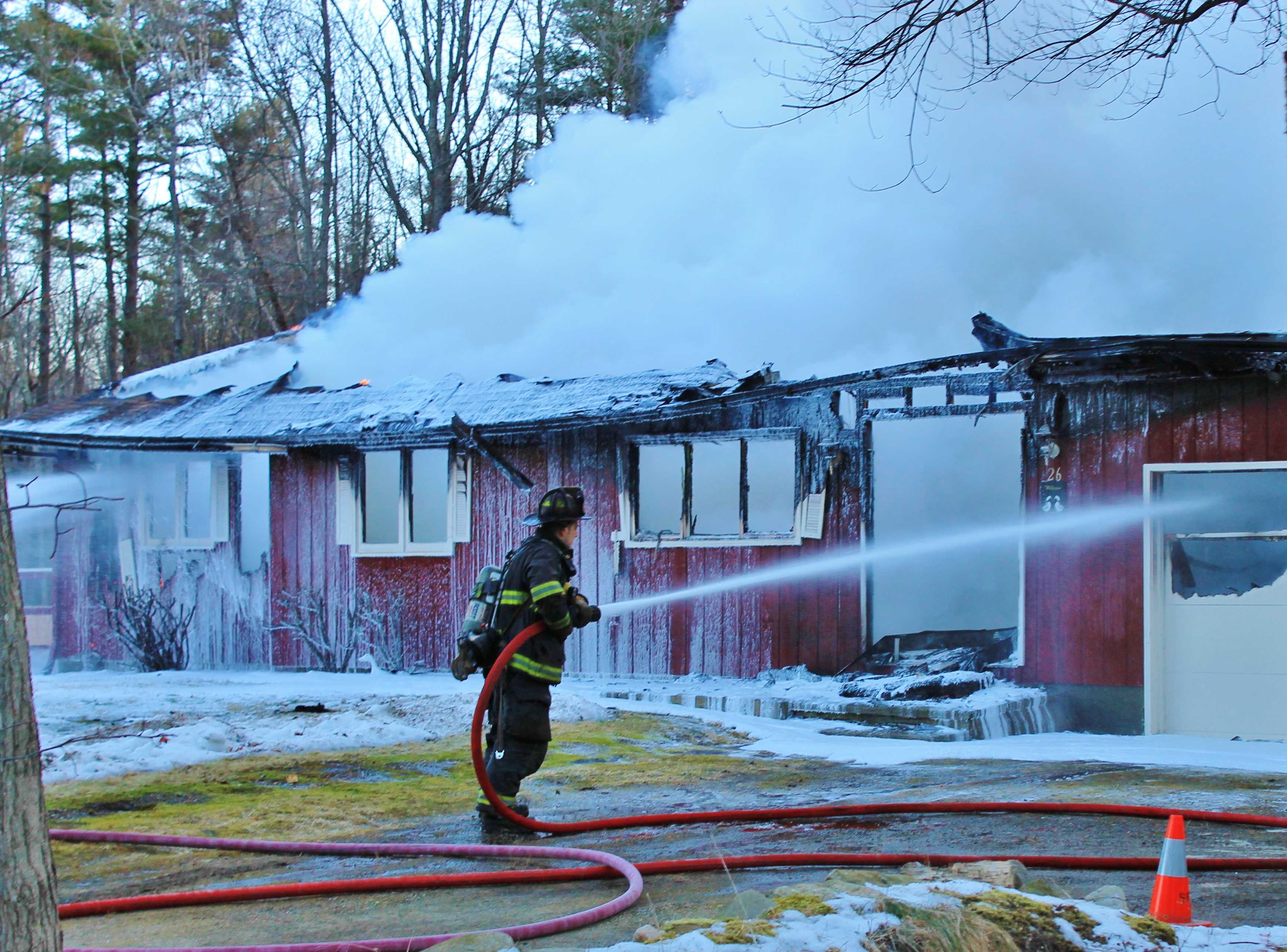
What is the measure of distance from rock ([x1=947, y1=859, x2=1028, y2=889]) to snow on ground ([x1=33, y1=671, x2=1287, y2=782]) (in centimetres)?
436

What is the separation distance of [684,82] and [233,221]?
12498 mm

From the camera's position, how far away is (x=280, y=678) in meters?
13.8

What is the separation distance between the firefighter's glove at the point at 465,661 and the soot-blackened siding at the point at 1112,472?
236 inches

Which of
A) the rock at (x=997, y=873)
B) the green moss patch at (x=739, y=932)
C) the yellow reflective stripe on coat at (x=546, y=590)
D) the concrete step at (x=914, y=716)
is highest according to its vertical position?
the yellow reflective stripe on coat at (x=546, y=590)

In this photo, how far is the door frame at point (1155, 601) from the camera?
10.3 metres

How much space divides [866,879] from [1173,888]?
41.1 inches

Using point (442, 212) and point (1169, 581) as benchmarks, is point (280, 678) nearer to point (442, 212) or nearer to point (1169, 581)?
point (1169, 581)

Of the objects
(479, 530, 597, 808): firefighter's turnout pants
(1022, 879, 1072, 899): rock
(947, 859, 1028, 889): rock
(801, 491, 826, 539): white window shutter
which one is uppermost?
(801, 491, 826, 539): white window shutter

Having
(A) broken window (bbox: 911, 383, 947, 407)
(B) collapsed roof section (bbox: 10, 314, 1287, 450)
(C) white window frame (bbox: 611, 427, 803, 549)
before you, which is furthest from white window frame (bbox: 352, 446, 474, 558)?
(A) broken window (bbox: 911, 383, 947, 407)

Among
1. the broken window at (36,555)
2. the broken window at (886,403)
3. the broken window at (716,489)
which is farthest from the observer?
the broken window at (36,555)

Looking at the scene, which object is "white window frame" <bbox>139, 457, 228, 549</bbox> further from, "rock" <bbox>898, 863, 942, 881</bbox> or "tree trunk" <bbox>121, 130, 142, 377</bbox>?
"tree trunk" <bbox>121, 130, 142, 377</bbox>

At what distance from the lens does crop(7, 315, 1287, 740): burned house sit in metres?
10.2

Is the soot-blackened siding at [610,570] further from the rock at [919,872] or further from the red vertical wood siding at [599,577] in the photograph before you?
the rock at [919,872]

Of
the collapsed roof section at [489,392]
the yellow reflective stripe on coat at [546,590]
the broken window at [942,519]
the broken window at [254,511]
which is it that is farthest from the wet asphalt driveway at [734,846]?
the broken window at [254,511]
